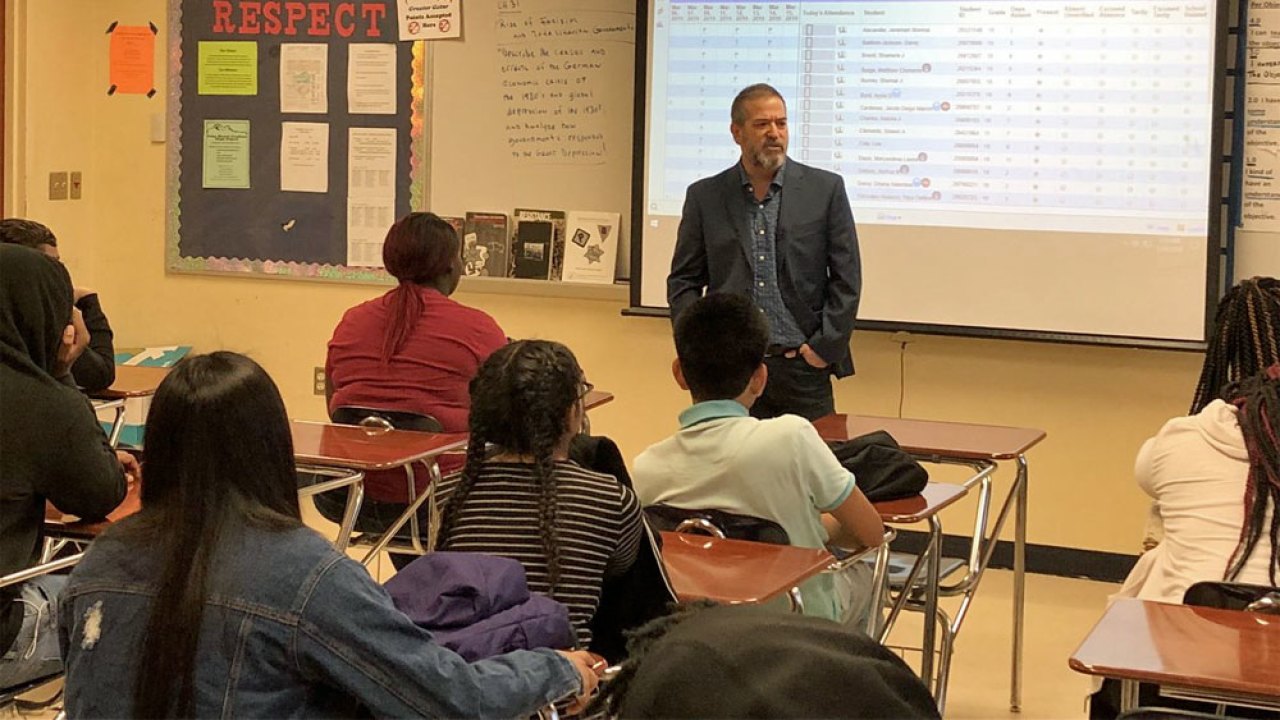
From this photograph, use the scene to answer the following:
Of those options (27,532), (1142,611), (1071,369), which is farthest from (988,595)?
(27,532)

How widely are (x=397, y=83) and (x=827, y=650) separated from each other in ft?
17.2

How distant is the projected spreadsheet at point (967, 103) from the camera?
4.76 meters

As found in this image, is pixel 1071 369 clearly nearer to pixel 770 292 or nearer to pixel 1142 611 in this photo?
pixel 770 292

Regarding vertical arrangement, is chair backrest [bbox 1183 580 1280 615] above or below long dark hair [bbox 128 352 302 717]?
below

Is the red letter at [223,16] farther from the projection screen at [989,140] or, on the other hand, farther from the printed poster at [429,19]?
the projection screen at [989,140]

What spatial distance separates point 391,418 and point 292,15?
2.75m

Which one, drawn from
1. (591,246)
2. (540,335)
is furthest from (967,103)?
(540,335)

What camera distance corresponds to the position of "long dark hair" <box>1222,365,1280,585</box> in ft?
8.73

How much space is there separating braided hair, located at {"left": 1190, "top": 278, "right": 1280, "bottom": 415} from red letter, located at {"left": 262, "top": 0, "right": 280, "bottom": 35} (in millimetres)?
4077

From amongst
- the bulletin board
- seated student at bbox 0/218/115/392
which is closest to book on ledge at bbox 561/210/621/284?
the bulletin board

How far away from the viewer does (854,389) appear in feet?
17.6

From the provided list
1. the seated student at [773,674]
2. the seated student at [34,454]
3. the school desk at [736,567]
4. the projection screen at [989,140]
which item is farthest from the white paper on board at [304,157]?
the seated student at [773,674]

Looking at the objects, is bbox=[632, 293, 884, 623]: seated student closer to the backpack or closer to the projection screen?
the backpack

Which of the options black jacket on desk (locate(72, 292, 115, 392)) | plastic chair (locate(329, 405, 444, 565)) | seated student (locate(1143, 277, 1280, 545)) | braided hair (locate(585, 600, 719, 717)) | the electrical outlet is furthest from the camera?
the electrical outlet
